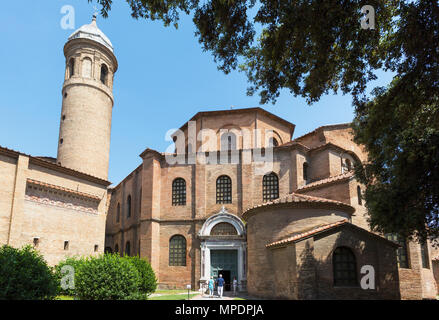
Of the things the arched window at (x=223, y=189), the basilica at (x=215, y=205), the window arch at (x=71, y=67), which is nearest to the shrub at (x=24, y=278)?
the basilica at (x=215, y=205)

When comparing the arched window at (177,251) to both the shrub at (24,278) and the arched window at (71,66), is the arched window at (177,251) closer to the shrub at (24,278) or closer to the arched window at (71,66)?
the shrub at (24,278)

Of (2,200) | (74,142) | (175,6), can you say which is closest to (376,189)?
(175,6)

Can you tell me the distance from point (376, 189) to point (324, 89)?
4.66 m

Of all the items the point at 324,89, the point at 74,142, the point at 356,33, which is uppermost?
the point at 74,142

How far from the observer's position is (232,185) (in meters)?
24.7

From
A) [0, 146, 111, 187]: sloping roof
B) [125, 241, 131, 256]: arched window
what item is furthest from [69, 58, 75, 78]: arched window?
[125, 241, 131, 256]: arched window

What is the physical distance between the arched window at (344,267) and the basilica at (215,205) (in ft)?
0.13

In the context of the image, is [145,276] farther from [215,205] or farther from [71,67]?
[71,67]

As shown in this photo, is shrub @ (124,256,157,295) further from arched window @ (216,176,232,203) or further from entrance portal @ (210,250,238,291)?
arched window @ (216,176,232,203)

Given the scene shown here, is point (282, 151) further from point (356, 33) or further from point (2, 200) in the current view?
point (2, 200)

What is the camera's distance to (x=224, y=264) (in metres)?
23.2

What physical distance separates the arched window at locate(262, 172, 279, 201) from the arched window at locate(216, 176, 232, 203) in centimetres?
253

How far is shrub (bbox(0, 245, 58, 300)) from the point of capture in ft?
28.5
